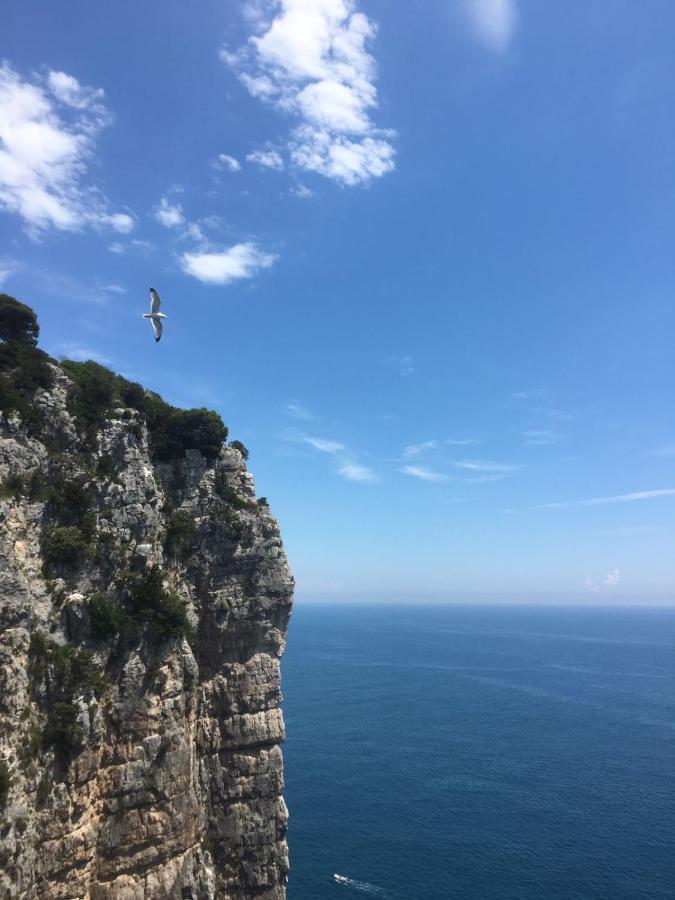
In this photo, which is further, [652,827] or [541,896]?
[652,827]

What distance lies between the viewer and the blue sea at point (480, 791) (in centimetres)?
5750

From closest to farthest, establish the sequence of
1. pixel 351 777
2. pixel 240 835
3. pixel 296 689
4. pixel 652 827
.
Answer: pixel 240 835 < pixel 652 827 < pixel 351 777 < pixel 296 689

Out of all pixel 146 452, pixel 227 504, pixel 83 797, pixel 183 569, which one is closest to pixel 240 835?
pixel 83 797

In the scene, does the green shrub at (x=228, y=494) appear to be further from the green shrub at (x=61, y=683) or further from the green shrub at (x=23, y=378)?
the green shrub at (x=61, y=683)

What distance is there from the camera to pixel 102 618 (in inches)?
1139

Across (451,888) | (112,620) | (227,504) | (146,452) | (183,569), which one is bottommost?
(451,888)

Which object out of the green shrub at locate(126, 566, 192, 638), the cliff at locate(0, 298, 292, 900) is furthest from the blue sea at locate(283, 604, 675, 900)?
the green shrub at locate(126, 566, 192, 638)

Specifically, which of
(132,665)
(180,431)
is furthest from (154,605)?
(180,431)

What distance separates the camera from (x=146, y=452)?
35.8m

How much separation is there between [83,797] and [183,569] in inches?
501

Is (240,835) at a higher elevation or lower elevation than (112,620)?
lower

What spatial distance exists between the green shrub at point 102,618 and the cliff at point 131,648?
0.10 meters

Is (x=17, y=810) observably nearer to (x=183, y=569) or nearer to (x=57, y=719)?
(x=57, y=719)

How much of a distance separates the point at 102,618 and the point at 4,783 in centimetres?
786
